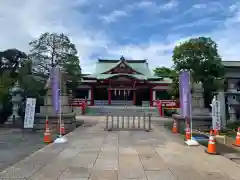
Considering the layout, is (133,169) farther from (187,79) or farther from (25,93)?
(25,93)

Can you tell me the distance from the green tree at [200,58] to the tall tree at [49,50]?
10928 millimetres

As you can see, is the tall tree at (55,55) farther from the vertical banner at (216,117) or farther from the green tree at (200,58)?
the vertical banner at (216,117)

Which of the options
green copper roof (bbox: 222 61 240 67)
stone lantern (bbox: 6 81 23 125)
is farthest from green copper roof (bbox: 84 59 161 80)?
stone lantern (bbox: 6 81 23 125)

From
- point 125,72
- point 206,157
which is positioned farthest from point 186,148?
point 125,72

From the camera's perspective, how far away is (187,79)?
36.1ft

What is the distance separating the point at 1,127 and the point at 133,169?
12.8 meters

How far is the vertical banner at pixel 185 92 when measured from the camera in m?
11.0

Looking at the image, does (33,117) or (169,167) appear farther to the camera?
(33,117)

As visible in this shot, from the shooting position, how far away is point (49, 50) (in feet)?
80.6

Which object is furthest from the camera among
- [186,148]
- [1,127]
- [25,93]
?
[25,93]

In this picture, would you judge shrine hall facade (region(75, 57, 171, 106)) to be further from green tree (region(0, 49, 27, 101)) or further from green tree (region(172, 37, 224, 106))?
green tree (region(0, 49, 27, 101))

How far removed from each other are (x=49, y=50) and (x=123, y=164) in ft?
66.7

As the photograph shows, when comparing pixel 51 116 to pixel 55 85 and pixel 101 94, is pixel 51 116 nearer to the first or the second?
pixel 55 85

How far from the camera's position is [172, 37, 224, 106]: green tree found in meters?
24.1
